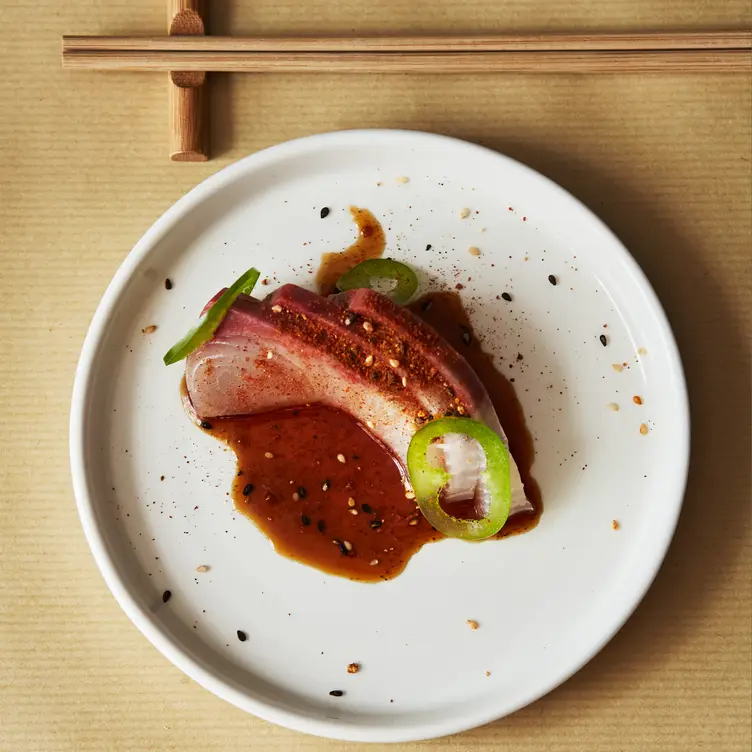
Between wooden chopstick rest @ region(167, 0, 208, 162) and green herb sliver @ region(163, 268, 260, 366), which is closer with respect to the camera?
green herb sliver @ region(163, 268, 260, 366)

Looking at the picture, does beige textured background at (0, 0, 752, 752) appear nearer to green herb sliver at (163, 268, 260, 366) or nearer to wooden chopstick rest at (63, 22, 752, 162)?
wooden chopstick rest at (63, 22, 752, 162)

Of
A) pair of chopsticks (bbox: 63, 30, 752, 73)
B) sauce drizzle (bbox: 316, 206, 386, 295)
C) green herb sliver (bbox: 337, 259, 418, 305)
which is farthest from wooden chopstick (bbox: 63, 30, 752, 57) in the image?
green herb sliver (bbox: 337, 259, 418, 305)

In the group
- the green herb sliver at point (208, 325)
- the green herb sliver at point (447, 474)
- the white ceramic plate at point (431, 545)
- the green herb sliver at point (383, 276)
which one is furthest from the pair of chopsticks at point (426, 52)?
the green herb sliver at point (447, 474)

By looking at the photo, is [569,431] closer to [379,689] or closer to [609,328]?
[609,328]

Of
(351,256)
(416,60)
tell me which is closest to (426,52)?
(416,60)

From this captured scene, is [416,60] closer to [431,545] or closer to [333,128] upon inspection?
[333,128]

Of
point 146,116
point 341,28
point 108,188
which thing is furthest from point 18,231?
point 341,28
